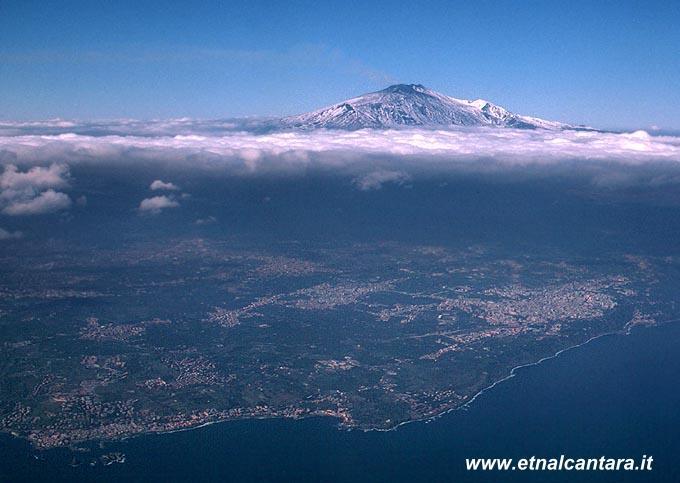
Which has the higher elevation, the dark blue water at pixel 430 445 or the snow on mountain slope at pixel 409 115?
the snow on mountain slope at pixel 409 115

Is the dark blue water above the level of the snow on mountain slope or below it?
below

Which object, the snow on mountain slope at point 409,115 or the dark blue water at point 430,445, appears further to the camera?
the snow on mountain slope at point 409,115

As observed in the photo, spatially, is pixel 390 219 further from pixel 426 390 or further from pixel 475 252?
pixel 426 390

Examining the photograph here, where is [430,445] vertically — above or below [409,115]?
below

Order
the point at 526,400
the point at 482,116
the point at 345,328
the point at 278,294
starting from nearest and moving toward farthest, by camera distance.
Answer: the point at 526,400, the point at 345,328, the point at 278,294, the point at 482,116

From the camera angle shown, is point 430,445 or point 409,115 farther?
point 409,115

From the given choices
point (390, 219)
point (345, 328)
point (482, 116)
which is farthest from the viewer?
point (482, 116)

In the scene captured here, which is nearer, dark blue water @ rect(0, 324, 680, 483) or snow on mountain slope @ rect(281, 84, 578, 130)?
dark blue water @ rect(0, 324, 680, 483)

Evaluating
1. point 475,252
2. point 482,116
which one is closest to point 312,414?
point 475,252
